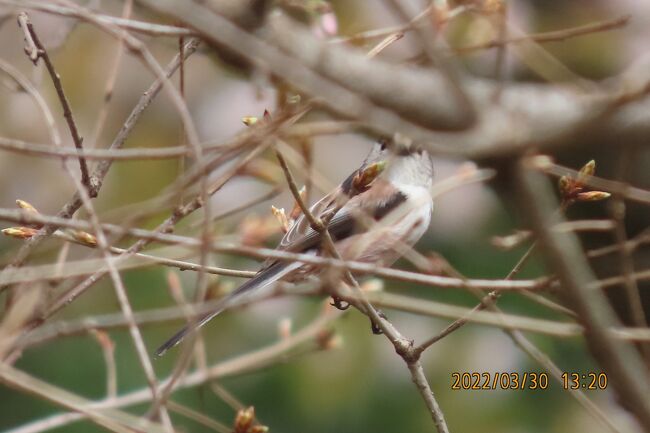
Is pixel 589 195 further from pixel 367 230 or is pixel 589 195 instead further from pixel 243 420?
pixel 243 420

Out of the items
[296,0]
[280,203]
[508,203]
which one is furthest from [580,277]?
[280,203]

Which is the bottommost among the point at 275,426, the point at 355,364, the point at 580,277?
the point at 580,277

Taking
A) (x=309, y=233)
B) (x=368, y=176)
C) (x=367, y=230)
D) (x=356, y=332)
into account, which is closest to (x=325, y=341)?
(x=367, y=230)

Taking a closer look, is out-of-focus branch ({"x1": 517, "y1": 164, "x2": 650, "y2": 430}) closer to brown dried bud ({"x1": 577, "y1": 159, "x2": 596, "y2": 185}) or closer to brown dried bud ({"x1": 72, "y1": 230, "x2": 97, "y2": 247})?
brown dried bud ({"x1": 577, "y1": 159, "x2": 596, "y2": 185})

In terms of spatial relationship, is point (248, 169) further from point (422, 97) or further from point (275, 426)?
point (275, 426)

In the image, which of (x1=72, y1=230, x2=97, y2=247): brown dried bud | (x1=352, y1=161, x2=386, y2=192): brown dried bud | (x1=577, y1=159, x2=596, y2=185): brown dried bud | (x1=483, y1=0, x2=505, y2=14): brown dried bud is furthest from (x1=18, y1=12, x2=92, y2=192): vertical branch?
(x1=577, y1=159, x2=596, y2=185): brown dried bud

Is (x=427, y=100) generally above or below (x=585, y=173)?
below

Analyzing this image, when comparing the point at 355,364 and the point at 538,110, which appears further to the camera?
the point at 355,364
